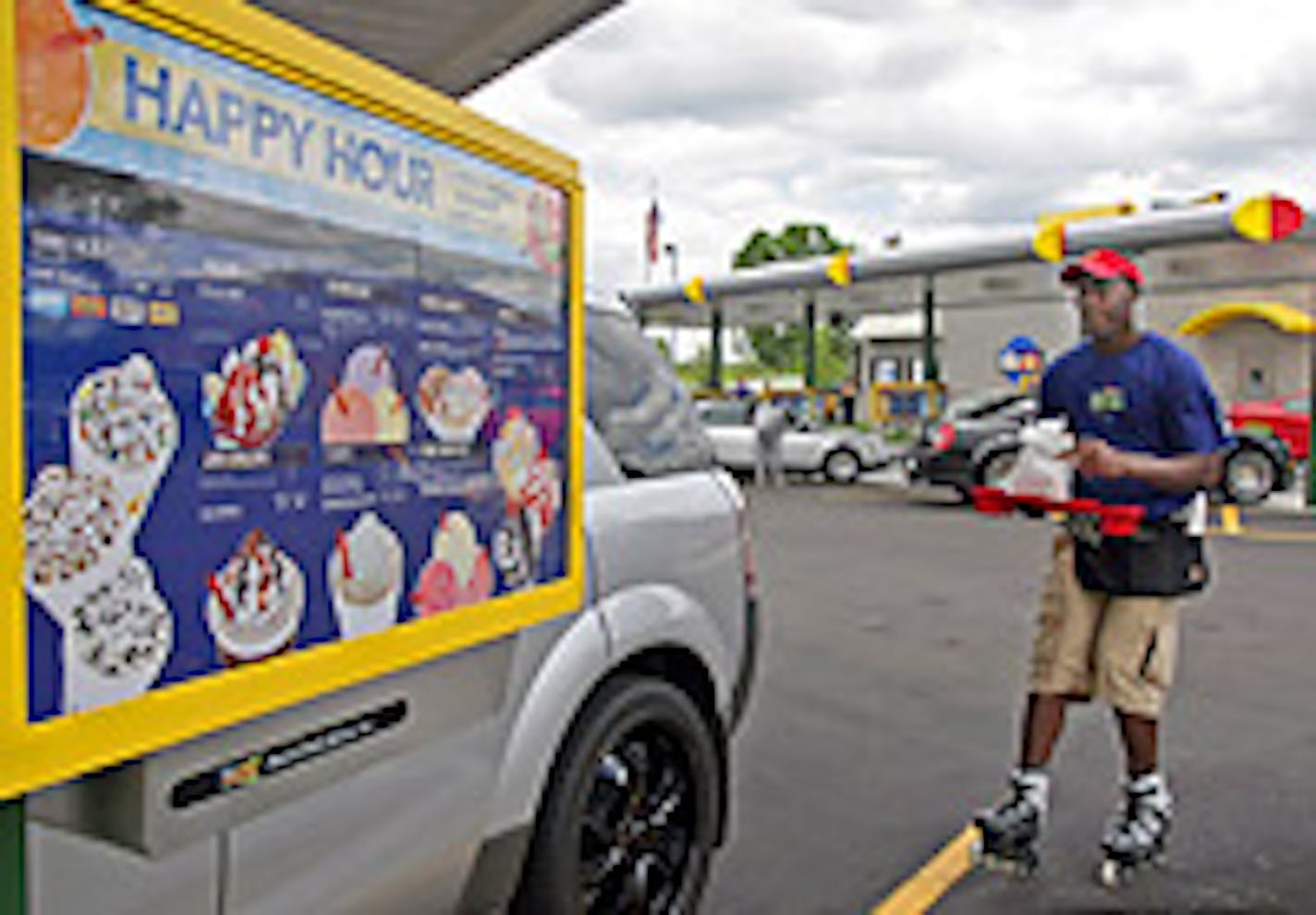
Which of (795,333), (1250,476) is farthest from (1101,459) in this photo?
(795,333)

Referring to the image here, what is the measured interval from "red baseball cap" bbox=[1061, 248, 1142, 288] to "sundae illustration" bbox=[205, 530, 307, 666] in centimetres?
249

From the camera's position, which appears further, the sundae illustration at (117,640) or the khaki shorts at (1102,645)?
the khaki shorts at (1102,645)

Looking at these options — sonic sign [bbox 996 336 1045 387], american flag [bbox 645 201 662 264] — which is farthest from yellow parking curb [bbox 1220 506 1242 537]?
american flag [bbox 645 201 662 264]

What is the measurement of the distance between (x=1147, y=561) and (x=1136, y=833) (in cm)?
79

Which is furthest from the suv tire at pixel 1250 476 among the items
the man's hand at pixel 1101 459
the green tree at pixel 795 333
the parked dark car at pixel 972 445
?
the green tree at pixel 795 333

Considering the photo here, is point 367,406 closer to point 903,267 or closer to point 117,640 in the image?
point 117,640

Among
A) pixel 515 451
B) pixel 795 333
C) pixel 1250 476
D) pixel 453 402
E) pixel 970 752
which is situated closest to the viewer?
pixel 453 402

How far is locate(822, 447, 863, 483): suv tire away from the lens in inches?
681

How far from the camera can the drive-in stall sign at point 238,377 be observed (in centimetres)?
130

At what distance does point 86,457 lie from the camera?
1.34 m

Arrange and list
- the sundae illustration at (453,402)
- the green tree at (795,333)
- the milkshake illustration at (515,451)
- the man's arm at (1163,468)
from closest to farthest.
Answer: the sundae illustration at (453,402) → the milkshake illustration at (515,451) → the man's arm at (1163,468) → the green tree at (795,333)

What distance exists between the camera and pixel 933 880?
125 inches

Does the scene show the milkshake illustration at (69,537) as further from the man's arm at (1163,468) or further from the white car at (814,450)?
the white car at (814,450)

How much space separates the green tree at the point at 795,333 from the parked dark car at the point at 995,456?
40.8 metres
